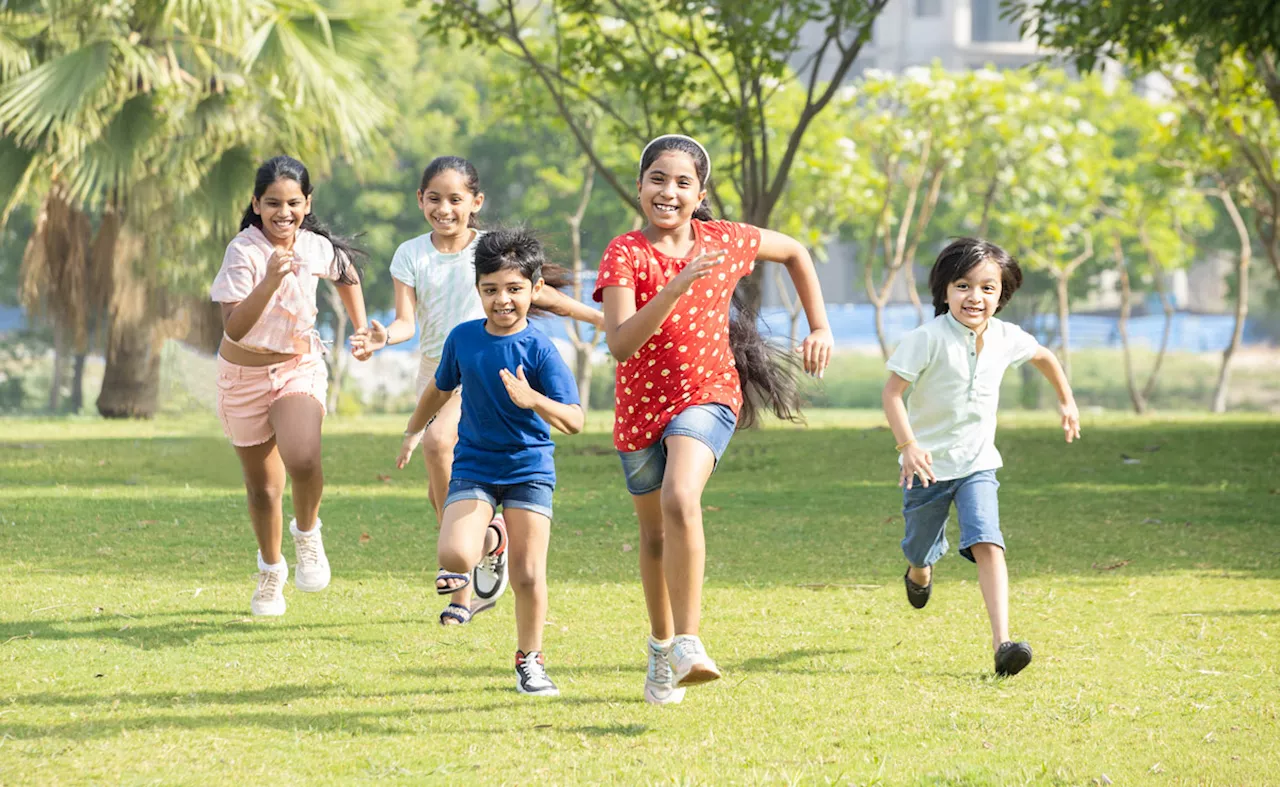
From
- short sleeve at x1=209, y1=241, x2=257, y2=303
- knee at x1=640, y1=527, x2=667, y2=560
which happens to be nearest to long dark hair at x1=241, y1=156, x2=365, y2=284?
short sleeve at x1=209, y1=241, x2=257, y2=303

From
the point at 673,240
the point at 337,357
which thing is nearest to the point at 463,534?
the point at 673,240

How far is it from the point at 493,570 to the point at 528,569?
761mm

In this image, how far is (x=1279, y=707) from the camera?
15.4ft

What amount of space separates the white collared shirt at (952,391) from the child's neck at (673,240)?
3.23ft

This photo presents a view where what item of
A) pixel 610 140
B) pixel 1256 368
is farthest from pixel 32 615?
pixel 1256 368

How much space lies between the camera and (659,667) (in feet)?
15.7

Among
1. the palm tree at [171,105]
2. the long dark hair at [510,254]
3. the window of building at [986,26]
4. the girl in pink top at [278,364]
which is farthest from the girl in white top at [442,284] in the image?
the window of building at [986,26]

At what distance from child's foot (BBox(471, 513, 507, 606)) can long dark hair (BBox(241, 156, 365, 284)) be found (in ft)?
4.46

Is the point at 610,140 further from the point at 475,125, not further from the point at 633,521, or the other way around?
the point at 633,521

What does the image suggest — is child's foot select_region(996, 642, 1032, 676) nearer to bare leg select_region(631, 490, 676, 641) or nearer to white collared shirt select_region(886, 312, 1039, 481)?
white collared shirt select_region(886, 312, 1039, 481)

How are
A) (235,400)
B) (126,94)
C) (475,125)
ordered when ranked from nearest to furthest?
(235,400) < (126,94) < (475,125)

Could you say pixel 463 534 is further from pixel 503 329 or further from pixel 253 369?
pixel 253 369

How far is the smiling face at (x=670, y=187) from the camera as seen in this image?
472cm

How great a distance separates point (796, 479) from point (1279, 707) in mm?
7484
